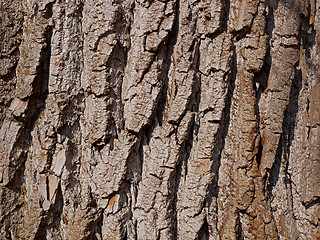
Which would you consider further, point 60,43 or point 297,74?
point 297,74

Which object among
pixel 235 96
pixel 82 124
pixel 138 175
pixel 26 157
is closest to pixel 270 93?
pixel 235 96

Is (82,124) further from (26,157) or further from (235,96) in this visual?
(235,96)

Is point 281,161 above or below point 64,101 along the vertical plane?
below

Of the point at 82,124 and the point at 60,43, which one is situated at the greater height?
the point at 60,43

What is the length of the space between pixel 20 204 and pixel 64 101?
1.64 ft

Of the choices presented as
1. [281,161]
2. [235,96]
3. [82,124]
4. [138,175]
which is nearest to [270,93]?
[235,96]

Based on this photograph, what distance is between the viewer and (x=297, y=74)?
1.40m

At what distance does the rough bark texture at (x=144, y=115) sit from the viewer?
1277mm

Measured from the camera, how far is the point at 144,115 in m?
1.28

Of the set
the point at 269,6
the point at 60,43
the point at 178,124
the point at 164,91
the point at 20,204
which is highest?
the point at 269,6

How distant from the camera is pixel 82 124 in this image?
1335 mm

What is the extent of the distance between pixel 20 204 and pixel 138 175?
1.76 ft

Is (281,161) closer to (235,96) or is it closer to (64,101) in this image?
(235,96)

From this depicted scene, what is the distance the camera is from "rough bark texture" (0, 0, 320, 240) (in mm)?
1277
